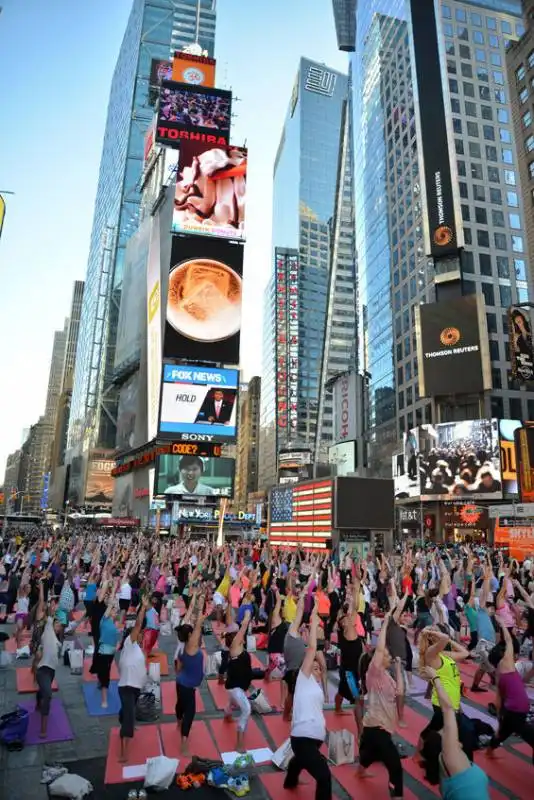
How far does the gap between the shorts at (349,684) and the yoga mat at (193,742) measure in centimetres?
201

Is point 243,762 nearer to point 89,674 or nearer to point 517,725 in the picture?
point 517,725

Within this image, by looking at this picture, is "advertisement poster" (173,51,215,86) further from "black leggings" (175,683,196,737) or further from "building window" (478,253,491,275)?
"black leggings" (175,683,196,737)

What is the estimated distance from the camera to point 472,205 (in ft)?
221

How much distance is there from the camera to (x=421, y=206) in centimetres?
6750

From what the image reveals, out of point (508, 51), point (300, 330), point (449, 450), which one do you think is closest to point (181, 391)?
point (449, 450)

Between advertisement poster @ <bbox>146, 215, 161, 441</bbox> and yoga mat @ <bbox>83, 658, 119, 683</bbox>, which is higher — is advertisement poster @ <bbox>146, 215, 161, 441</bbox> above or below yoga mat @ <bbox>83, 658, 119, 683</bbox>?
above

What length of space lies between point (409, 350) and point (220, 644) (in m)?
61.1

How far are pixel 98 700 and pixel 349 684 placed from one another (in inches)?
163

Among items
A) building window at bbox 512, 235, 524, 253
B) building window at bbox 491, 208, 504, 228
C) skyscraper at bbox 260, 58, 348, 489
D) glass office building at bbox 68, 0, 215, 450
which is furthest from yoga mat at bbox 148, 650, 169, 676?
skyscraper at bbox 260, 58, 348, 489

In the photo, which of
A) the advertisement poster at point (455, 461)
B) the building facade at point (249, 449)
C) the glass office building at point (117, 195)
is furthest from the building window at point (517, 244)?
the building facade at point (249, 449)

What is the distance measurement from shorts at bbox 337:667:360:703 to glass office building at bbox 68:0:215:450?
3470 inches

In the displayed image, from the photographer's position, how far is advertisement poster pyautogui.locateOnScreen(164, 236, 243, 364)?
61375 millimetres

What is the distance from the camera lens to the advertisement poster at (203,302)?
2416 inches

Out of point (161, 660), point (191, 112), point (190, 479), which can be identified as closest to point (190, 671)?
point (161, 660)
